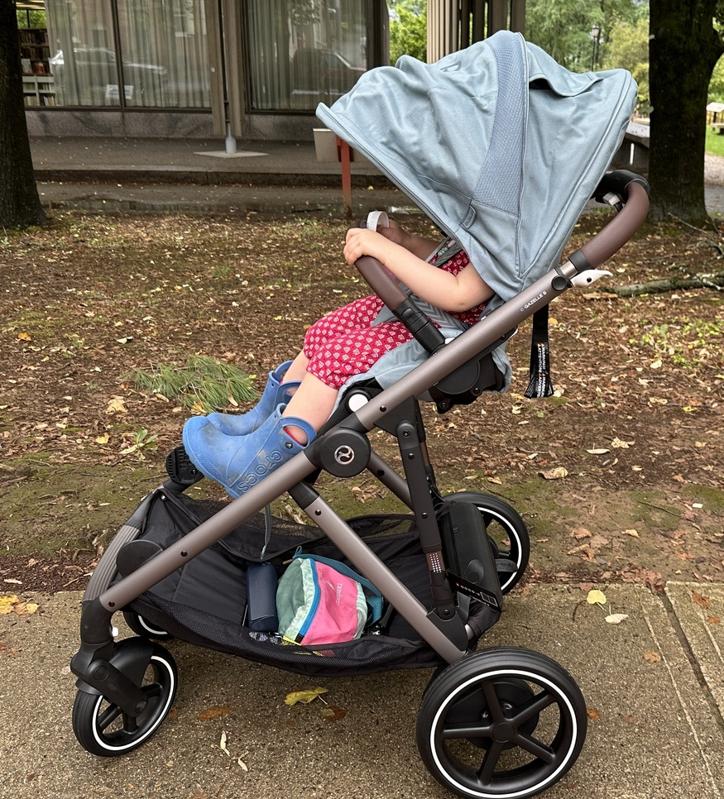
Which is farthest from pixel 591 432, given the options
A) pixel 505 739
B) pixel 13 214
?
pixel 13 214

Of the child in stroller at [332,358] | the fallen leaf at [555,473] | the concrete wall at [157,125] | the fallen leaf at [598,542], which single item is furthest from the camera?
the concrete wall at [157,125]

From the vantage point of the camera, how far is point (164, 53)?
16.4 metres

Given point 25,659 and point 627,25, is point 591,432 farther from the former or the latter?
point 627,25

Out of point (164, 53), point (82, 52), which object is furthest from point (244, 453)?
point (82, 52)

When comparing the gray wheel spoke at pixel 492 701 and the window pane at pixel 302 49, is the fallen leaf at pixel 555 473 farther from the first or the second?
the window pane at pixel 302 49

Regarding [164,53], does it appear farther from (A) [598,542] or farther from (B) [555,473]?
(A) [598,542]

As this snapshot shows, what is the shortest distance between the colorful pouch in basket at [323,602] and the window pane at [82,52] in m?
16.0

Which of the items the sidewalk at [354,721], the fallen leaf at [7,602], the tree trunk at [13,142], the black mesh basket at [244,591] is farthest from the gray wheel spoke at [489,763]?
the tree trunk at [13,142]

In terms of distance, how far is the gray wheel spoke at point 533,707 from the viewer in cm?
209

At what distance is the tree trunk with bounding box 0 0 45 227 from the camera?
25.7 ft

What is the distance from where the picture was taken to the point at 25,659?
2.60 meters

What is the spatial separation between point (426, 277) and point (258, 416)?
68 cm

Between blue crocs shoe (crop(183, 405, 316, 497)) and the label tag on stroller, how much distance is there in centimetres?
57

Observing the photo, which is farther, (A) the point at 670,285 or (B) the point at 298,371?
(A) the point at 670,285
